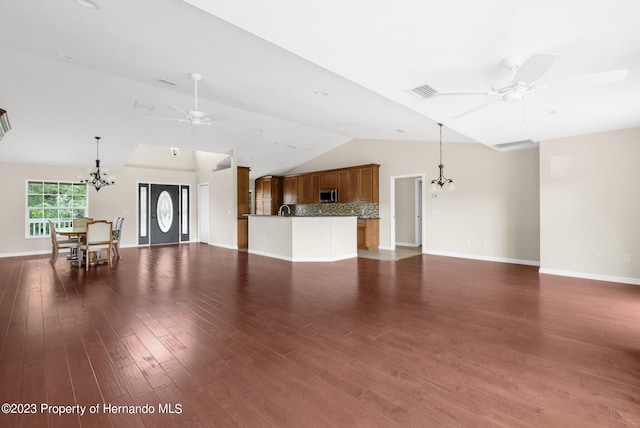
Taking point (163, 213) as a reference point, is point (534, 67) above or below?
above

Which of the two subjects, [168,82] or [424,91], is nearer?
[424,91]

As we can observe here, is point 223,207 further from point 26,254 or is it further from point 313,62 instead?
point 313,62

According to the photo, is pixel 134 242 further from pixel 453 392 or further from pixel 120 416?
pixel 453 392

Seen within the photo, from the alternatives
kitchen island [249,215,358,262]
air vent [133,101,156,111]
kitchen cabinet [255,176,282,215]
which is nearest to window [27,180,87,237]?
air vent [133,101,156,111]

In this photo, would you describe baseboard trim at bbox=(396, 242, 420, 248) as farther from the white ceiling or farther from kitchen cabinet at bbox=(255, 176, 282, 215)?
kitchen cabinet at bbox=(255, 176, 282, 215)

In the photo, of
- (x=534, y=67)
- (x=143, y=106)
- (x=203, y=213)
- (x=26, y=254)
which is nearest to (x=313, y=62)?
(x=534, y=67)

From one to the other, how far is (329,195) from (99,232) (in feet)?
19.3

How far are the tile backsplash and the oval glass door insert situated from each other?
4.08 meters

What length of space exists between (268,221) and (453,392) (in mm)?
6016

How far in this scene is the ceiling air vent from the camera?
18.2 ft

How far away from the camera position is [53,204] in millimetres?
8180

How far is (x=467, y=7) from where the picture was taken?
1813 mm

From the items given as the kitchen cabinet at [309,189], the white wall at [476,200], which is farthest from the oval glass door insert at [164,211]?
the white wall at [476,200]

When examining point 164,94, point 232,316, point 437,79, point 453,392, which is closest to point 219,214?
point 164,94
